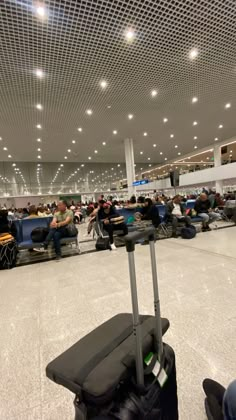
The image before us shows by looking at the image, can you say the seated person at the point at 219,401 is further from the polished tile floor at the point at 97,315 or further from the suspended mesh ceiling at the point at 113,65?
the suspended mesh ceiling at the point at 113,65

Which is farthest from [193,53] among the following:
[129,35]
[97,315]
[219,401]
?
[219,401]

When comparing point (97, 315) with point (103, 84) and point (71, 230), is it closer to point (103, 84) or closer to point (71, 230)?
point (71, 230)

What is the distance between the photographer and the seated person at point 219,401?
2.44 ft

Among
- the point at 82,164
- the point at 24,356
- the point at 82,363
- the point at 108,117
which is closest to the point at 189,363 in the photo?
the point at 82,363

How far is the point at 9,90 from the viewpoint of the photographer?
7.13m

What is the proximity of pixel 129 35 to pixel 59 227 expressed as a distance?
5.02m

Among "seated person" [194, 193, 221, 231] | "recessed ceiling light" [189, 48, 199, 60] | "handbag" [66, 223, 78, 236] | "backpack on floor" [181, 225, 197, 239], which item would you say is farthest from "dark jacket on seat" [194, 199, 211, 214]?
"recessed ceiling light" [189, 48, 199, 60]

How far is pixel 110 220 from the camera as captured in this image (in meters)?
5.28

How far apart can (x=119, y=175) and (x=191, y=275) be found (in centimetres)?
2225

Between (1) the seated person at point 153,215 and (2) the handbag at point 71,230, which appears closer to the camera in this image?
(2) the handbag at point 71,230

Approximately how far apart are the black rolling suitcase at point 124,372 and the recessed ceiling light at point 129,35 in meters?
6.06

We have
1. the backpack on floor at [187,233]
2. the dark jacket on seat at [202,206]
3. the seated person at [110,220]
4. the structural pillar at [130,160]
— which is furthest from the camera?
the structural pillar at [130,160]

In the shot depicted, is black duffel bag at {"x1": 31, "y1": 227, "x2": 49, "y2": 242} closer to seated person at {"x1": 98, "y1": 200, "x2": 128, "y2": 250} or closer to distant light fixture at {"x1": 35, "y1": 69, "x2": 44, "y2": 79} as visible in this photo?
seated person at {"x1": 98, "y1": 200, "x2": 128, "y2": 250}

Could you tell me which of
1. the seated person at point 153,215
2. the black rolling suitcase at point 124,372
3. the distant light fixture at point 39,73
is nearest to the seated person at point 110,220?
the seated person at point 153,215
